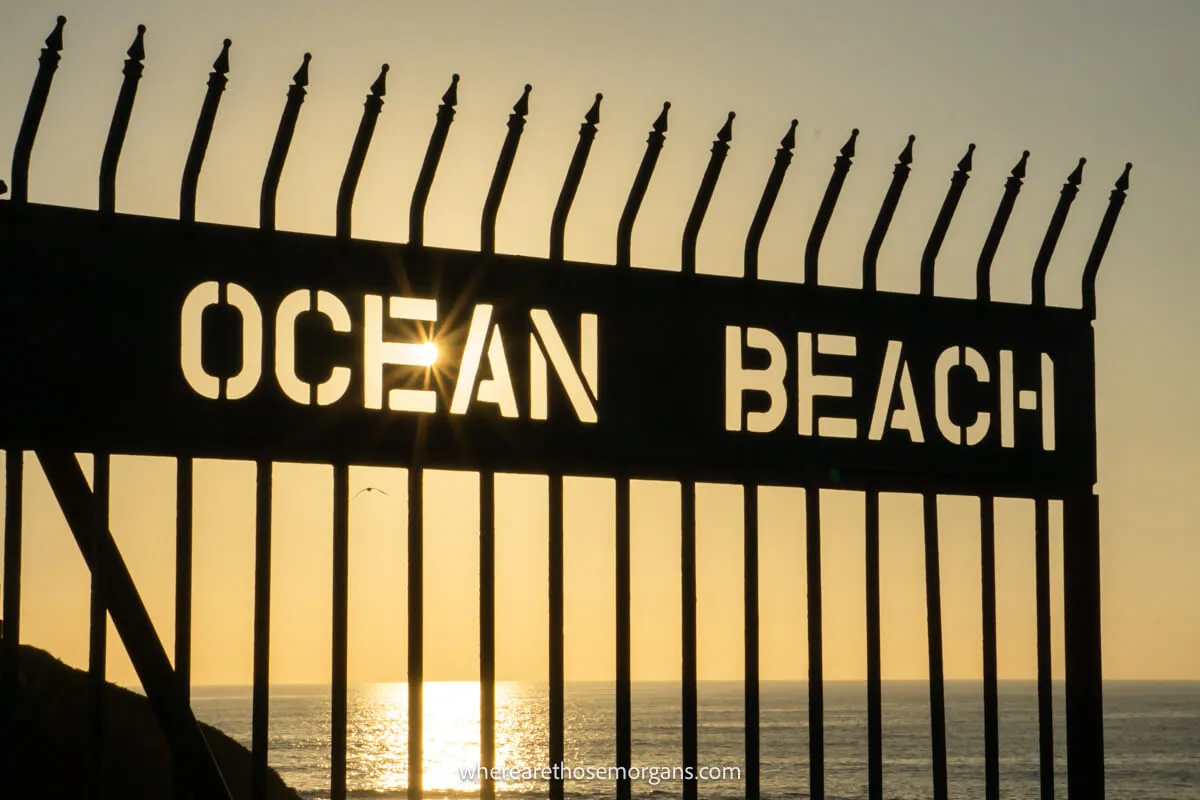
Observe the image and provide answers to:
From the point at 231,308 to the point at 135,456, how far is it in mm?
732

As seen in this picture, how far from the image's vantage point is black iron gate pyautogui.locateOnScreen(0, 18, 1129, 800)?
6.61 metres

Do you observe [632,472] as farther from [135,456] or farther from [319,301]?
[135,456]

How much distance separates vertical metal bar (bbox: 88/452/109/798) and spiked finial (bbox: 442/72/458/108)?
7.05 ft

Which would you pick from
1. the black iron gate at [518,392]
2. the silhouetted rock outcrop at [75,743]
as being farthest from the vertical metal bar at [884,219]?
the silhouetted rock outcrop at [75,743]

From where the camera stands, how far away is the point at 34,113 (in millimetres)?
6680

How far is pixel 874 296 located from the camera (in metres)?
8.17

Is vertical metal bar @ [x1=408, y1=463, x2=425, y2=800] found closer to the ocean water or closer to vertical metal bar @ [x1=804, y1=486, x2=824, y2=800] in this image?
vertical metal bar @ [x1=804, y1=486, x2=824, y2=800]

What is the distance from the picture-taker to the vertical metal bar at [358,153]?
7.02 metres

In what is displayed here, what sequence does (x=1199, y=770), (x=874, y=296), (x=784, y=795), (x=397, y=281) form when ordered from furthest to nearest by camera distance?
(x=1199, y=770) → (x=784, y=795) → (x=874, y=296) → (x=397, y=281)

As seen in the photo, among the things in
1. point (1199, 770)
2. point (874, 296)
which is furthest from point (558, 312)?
point (1199, 770)

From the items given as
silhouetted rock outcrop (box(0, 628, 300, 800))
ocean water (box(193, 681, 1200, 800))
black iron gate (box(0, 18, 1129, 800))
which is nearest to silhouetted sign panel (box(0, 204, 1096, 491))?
black iron gate (box(0, 18, 1129, 800))

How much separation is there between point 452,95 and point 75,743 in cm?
1197

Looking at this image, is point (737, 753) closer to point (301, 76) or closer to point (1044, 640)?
point (1044, 640)

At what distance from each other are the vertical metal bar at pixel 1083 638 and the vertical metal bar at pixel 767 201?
2.23 meters
